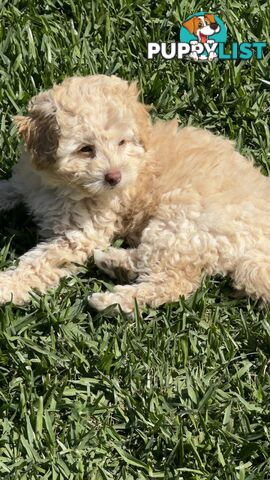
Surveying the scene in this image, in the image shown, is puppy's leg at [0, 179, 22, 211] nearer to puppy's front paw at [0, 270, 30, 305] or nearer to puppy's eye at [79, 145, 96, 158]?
puppy's front paw at [0, 270, 30, 305]

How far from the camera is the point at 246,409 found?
467 centimetres

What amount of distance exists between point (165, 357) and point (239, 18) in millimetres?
3258

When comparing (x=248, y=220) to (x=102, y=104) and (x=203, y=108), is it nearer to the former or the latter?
(x=102, y=104)

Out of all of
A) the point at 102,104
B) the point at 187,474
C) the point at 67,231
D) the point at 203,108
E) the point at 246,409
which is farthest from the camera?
the point at 203,108

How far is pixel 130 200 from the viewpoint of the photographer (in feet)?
17.8

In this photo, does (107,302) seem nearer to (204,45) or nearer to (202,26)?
(204,45)

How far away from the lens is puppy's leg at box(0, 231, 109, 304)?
507 cm

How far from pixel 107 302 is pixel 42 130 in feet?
3.60

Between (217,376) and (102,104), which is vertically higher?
(102,104)

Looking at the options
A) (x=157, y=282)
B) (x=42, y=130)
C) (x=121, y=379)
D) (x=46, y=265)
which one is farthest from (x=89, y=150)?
(x=121, y=379)

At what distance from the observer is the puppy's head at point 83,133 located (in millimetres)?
4941

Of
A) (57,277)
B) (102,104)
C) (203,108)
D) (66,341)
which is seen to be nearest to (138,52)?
(203,108)

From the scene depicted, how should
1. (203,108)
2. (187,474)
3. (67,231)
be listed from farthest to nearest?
(203,108)
(67,231)
(187,474)

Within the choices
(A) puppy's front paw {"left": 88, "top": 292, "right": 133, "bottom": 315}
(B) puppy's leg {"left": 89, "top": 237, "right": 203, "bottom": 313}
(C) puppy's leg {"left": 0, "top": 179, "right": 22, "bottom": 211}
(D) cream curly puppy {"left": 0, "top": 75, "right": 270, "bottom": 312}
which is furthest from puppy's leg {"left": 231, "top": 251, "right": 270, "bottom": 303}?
(C) puppy's leg {"left": 0, "top": 179, "right": 22, "bottom": 211}
